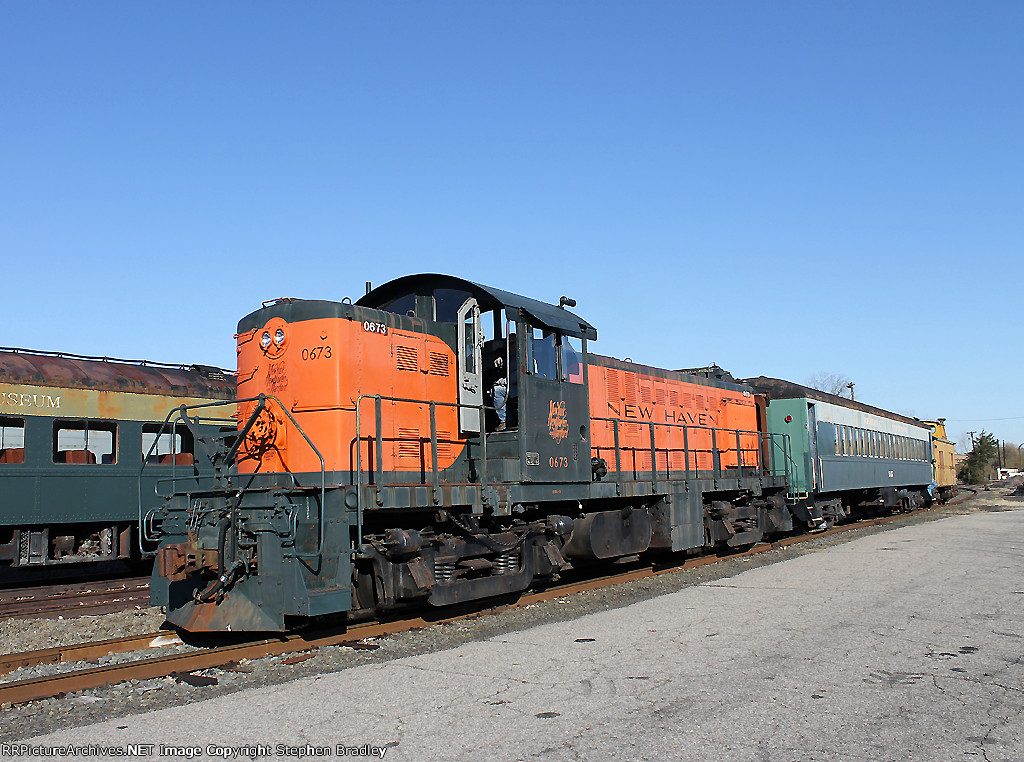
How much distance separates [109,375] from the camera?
14977 millimetres

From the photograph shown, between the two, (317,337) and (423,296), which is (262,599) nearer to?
(317,337)

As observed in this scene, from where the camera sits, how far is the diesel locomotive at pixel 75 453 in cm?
1327

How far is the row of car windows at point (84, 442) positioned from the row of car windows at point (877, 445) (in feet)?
53.8

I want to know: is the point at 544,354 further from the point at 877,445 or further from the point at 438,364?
the point at 877,445

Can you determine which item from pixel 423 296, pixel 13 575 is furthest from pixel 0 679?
pixel 13 575

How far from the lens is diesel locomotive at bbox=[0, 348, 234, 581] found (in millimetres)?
13266

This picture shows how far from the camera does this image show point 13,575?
15.3m

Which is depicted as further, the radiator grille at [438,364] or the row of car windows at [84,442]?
the row of car windows at [84,442]

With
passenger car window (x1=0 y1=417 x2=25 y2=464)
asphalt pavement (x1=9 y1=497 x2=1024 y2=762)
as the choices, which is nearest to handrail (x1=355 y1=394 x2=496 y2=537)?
asphalt pavement (x1=9 y1=497 x2=1024 y2=762)

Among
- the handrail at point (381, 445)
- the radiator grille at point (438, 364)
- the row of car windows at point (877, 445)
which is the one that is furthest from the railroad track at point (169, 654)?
the row of car windows at point (877, 445)

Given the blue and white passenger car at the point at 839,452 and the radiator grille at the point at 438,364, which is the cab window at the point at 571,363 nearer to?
the radiator grille at the point at 438,364

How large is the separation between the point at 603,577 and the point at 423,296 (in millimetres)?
5454

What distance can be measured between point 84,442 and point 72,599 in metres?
3.12

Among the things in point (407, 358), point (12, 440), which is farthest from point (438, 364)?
point (12, 440)
